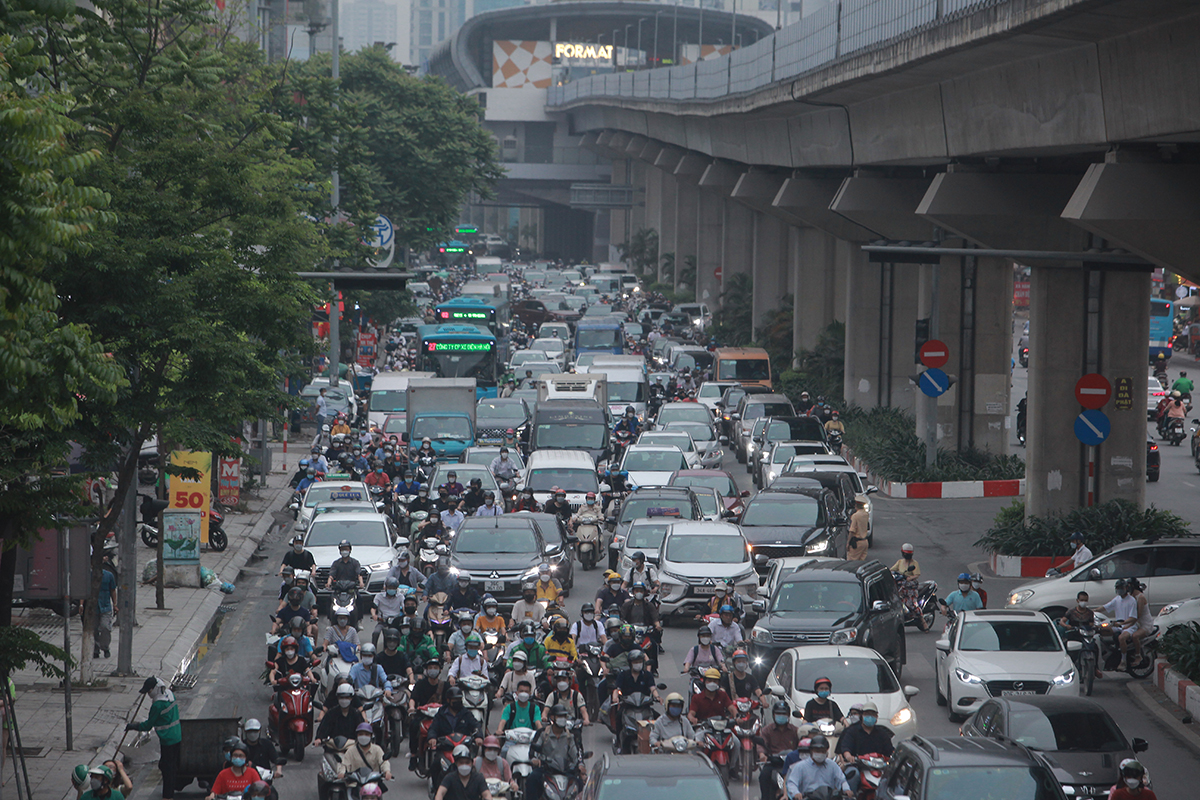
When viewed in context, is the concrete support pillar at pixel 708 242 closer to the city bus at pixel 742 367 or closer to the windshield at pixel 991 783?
the city bus at pixel 742 367

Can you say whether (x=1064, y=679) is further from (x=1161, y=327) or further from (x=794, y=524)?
(x=1161, y=327)

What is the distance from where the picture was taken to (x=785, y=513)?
27.8 metres

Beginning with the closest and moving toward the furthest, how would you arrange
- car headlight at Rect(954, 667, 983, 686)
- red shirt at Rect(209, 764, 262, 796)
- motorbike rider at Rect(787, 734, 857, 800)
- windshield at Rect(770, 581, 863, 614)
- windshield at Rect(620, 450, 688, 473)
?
motorbike rider at Rect(787, 734, 857, 800), red shirt at Rect(209, 764, 262, 796), car headlight at Rect(954, 667, 983, 686), windshield at Rect(770, 581, 863, 614), windshield at Rect(620, 450, 688, 473)

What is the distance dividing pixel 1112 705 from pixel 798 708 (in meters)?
5.43

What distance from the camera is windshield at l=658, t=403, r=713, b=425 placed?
42312mm

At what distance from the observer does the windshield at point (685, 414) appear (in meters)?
42.3

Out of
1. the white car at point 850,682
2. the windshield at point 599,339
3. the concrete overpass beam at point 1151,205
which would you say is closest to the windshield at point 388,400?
the windshield at point 599,339

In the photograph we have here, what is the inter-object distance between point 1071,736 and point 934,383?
68.3 feet

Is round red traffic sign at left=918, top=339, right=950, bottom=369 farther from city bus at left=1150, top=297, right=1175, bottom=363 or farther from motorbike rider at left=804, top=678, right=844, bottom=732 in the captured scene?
city bus at left=1150, top=297, right=1175, bottom=363

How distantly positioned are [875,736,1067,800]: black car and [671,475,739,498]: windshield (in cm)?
1896

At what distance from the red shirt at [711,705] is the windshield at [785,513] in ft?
36.5

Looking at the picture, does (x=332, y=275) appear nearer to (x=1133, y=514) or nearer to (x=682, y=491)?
(x=682, y=491)

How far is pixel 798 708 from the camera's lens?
1678cm

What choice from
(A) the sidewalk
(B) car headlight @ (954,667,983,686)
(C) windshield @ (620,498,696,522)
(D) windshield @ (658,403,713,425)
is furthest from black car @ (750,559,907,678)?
(D) windshield @ (658,403,713,425)
